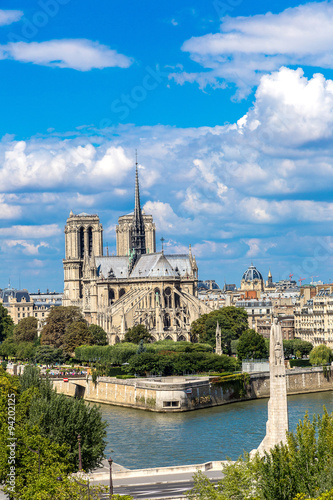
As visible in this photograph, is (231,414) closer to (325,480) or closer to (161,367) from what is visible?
(161,367)

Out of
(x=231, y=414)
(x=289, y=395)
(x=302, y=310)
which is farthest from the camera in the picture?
(x=302, y=310)

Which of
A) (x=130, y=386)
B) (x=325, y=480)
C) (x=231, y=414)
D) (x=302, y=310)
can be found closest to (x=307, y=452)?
(x=325, y=480)

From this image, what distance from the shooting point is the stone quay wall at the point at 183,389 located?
7894 cm

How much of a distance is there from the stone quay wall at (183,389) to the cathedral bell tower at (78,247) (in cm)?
6967

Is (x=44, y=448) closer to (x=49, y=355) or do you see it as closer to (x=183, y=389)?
(x=183, y=389)

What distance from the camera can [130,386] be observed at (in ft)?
278

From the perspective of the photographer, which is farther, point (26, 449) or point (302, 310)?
point (302, 310)

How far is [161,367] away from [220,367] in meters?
6.54

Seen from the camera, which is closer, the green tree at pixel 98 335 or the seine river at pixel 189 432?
the seine river at pixel 189 432

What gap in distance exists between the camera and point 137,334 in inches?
4756

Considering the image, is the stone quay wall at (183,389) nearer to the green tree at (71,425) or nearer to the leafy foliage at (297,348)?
the leafy foliage at (297,348)

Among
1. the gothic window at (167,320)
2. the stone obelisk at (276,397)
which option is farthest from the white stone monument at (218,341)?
the stone obelisk at (276,397)

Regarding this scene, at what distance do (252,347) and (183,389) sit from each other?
25637 mm

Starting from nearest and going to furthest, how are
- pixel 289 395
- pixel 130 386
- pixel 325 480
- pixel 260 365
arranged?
pixel 325 480, pixel 130 386, pixel 289 395, pixel 260 365
